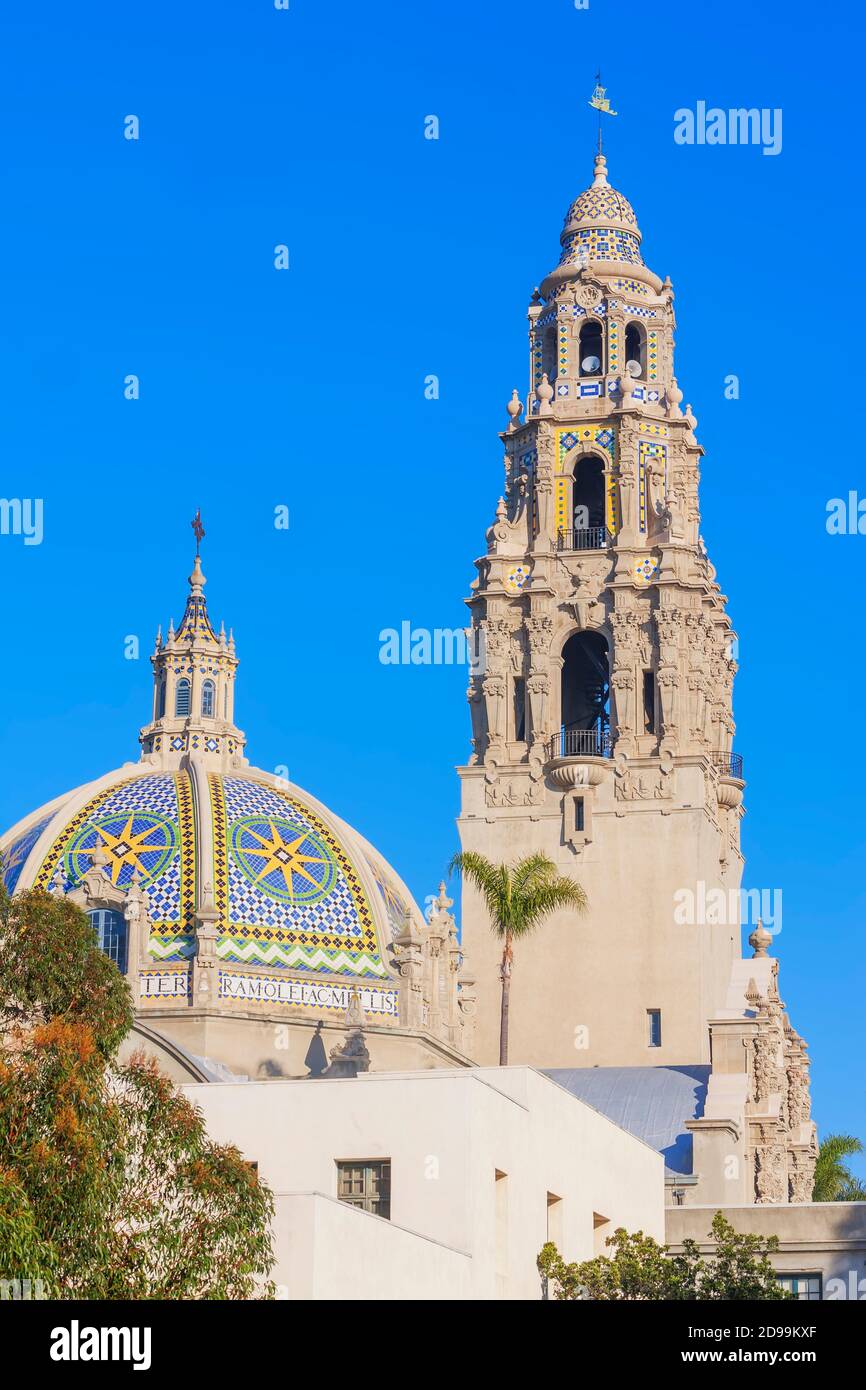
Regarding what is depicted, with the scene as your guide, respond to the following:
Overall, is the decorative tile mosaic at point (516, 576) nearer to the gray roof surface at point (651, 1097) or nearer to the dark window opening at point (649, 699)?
the dark window opening at point (649, 699)

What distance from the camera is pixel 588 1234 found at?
148 ft

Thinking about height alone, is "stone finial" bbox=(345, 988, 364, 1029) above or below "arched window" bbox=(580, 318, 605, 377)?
below

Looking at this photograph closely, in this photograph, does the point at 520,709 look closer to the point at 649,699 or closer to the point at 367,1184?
the point at 649,699

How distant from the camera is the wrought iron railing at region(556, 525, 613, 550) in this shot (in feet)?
236

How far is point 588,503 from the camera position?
73.1 metres

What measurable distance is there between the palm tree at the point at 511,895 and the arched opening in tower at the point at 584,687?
707 centimetres

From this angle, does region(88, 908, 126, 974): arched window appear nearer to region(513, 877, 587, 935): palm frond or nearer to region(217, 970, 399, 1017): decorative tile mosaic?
region(217, 970, 399, 1017): decorative tile mosaic

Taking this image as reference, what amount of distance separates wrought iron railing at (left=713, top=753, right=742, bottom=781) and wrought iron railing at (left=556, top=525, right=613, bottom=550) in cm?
598

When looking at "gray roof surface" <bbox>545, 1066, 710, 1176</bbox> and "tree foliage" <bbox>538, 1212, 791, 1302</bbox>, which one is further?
"gray roof surface" <bbox>545, 1066, 710, 1176</bbox>

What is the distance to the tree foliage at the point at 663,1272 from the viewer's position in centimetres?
4188

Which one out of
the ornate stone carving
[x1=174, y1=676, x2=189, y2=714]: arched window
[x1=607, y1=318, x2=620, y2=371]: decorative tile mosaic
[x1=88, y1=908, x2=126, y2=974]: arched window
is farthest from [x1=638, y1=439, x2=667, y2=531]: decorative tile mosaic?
[x1=88, y1=908, x2=126, y2=974]: arched window

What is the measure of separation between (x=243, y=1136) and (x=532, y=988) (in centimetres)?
2844
